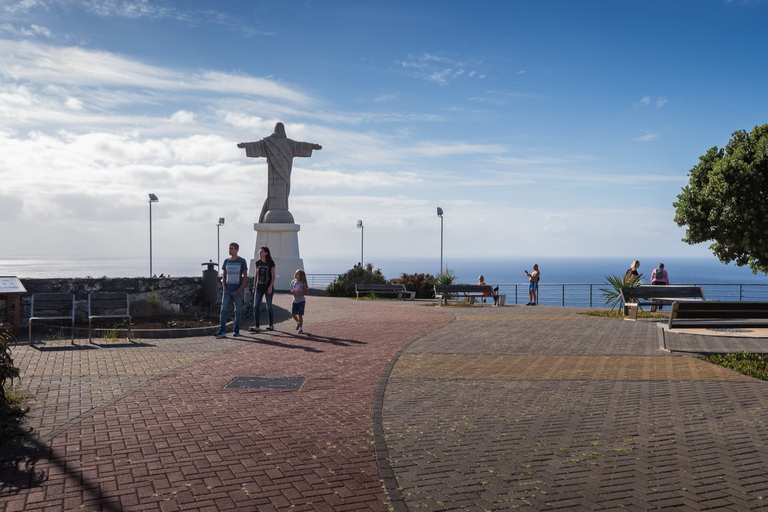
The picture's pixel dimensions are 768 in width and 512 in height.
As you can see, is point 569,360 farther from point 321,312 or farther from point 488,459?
point 321,312

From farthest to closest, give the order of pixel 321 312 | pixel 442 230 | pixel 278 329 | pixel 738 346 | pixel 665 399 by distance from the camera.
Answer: pixel 442 230 < pixel 321 312 < pixel 278 329 < pixel 738 346 < pixel 665 399

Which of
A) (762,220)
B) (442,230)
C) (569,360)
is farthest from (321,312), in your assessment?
(442,230)

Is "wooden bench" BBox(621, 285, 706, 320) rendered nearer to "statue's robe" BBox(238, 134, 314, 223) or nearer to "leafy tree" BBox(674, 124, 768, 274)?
"leafy tree" BBox(674, 124, 768, 274)

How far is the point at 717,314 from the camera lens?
34.4ft

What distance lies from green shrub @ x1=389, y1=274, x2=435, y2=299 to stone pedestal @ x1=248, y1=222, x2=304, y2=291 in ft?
16.9

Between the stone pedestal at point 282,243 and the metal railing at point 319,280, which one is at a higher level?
the stone pedestal at point 282,243

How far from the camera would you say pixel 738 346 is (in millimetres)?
11156

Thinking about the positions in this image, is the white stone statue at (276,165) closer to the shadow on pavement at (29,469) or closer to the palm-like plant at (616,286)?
the palm-like plant at (616,286)

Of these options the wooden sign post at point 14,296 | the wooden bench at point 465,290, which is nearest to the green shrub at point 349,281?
the wooden bench at point 465,290

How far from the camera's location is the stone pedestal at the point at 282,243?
30.8 metres

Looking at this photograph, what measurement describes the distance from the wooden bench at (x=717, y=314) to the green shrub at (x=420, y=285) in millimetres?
18866

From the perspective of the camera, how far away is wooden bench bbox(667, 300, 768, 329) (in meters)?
10.4

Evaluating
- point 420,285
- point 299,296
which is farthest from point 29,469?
point 420,285

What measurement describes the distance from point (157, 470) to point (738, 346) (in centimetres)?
985
